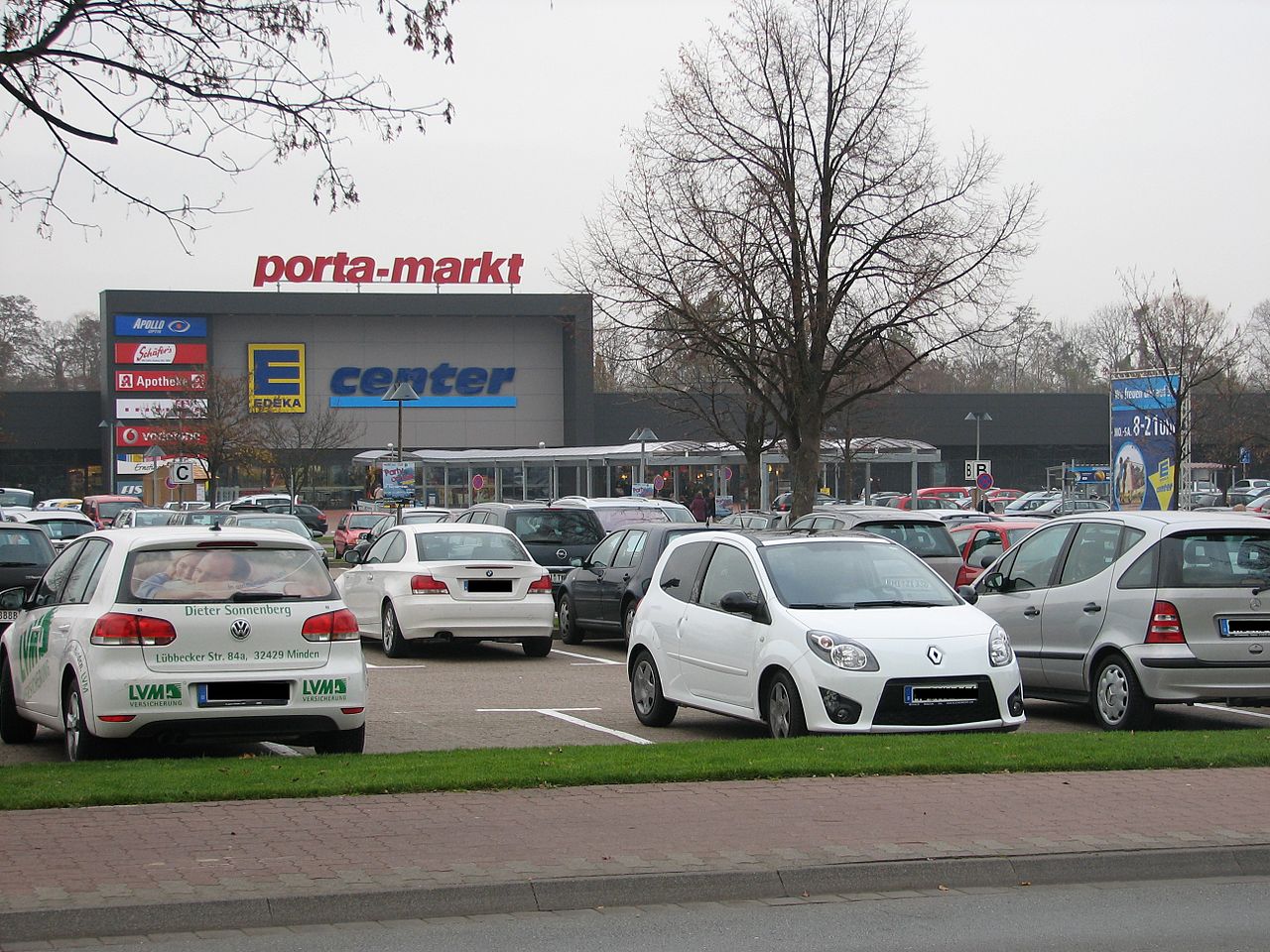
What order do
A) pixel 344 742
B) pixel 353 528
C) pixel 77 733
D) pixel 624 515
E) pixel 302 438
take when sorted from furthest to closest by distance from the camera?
1. pixel 302 438
2. pixel 353 528
3. pixel 624 515
4. pixel 344 742
5. pixel 77 733

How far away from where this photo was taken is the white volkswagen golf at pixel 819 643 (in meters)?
10.8

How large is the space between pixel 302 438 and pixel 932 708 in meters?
64.0

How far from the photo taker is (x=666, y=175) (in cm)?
2947

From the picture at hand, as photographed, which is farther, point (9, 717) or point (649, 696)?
point (649, 696)

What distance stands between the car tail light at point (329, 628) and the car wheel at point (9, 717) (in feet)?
9.43

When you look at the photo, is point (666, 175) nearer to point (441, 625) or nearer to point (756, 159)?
point (756, 159)

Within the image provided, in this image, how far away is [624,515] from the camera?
83.2 ft

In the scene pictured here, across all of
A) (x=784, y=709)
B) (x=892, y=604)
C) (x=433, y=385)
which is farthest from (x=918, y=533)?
(x=433, y=385)

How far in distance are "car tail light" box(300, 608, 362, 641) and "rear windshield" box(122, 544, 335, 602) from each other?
18 cm

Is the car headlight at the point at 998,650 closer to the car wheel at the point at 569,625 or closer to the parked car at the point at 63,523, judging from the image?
the car wheel at the point at 569,625

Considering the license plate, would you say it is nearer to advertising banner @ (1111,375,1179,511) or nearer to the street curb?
the street curb

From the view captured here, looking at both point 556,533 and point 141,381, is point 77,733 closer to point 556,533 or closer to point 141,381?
point 556,533

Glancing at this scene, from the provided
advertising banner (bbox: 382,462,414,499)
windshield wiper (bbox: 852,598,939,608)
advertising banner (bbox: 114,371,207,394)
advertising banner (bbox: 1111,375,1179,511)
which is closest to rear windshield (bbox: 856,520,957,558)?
windshield wiper (bbox: 852,598,939,608)

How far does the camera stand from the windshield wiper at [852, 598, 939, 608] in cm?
1152
